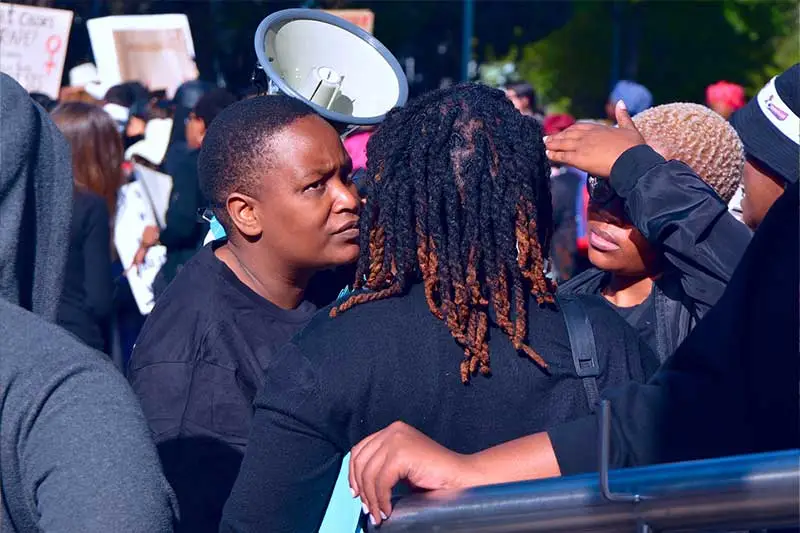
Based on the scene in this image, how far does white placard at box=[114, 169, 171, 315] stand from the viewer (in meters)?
6.05

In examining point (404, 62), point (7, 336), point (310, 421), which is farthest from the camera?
point (404, 62)

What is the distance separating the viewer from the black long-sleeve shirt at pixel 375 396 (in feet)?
6.38

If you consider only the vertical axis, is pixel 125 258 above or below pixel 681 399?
below

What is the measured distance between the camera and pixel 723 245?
2480mm

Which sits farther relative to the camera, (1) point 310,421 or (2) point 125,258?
(2) point 125,258

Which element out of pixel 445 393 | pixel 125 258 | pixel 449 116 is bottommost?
pixel 125 258

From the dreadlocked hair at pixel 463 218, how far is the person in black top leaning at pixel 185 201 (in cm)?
378

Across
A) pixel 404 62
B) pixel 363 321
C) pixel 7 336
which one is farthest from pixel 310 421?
pixel 404 62

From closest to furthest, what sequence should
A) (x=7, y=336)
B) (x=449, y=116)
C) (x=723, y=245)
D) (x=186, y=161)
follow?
(x=7, y=336) → (x=449, y=116) → (x=723, y=245) → (x=186, y=161)

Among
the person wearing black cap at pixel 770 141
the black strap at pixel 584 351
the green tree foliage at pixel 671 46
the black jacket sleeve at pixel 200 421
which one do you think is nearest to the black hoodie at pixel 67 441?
the black strap at pixel 584 351

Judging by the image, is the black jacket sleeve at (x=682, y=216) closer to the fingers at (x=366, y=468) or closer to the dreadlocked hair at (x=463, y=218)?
the dreadlocked hair at (x=463, y=218)

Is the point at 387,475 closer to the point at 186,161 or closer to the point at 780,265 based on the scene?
the point at 780,265

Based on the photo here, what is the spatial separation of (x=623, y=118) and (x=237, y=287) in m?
0.95

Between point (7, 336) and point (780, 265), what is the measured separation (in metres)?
1.00
